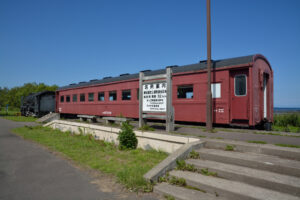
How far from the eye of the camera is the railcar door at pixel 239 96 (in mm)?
8250

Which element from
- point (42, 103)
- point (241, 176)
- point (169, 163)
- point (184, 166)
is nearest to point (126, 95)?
point (169, 163)

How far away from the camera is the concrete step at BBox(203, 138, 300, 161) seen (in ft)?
14.4

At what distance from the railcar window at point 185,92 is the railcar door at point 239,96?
181 cm

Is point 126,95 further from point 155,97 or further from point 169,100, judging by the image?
point 169,100

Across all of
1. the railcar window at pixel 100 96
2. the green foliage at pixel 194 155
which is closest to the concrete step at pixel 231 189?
the green foliage at pixel 194 155

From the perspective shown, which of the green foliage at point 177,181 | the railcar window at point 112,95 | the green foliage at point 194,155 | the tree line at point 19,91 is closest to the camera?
the green foliage at point 177,181

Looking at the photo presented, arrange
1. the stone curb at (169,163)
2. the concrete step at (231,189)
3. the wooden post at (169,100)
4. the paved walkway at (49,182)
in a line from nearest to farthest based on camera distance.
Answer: the concrete step at (231,189) → the paved walkway at (49,182) → the stone curb at (169,163) → the wooden post at (169,100)

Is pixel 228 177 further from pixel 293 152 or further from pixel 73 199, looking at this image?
pixel 73 199

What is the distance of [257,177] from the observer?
3.75 metres

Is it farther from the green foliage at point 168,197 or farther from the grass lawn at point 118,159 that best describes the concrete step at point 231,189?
the grass lawn at point 118,159

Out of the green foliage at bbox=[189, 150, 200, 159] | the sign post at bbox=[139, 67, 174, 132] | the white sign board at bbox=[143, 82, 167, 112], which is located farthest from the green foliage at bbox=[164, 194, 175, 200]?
the white sign board at bbox=[143, 82, 167, 112]

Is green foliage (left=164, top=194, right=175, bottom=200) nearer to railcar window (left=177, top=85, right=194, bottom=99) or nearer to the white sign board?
the white sign board

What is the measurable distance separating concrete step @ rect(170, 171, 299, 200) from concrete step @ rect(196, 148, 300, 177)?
0.68 metres

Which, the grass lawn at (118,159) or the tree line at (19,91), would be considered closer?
the grass lawn at (118,159)
